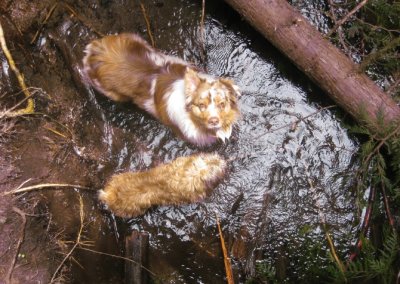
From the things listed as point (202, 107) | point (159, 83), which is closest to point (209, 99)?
point (202, 107)

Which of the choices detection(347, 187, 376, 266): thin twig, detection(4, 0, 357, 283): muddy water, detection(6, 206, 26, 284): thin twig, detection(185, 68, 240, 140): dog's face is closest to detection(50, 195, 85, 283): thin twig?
detection(4, 0, 357, 283): muddy water

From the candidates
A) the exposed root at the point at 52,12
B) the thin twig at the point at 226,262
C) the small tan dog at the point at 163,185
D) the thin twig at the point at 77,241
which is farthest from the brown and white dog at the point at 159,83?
the thin twig at the point at 77,241

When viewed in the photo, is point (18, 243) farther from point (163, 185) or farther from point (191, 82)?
point (191, 82)

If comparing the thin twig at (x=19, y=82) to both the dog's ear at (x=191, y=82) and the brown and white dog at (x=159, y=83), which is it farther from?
the dog's ear at (x=191, y=82)

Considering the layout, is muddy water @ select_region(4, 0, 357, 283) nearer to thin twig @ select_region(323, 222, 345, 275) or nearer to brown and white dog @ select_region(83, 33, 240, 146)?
thin twig @ select_region(323, 222, 345, 275)

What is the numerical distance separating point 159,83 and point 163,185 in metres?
1.04

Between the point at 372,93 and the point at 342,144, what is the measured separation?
2.61 ft

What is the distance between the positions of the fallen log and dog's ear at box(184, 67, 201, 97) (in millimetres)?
990

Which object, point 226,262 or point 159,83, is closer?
point 159,83

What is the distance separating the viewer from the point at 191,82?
3748 millimetres

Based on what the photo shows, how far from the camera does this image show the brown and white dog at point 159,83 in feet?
12.5

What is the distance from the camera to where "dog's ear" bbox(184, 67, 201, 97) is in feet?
12.3

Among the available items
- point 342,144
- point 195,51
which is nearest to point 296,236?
point 342,144

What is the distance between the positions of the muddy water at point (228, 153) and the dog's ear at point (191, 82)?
926 mm
